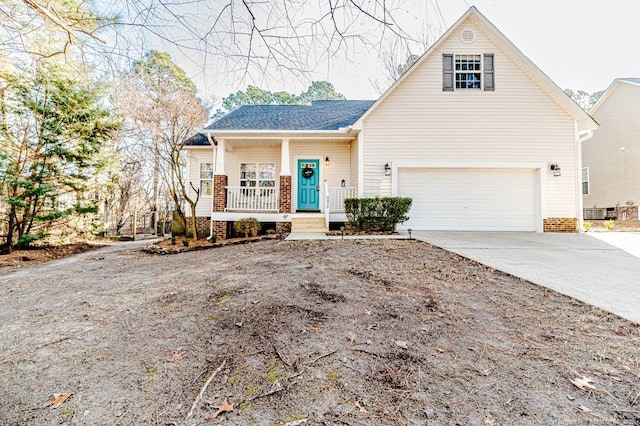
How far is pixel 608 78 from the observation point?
1786cm

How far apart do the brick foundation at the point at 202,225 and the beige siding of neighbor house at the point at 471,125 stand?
245 inches

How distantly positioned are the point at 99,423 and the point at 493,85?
11.6m

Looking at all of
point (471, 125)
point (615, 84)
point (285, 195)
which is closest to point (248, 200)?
point (285, 195)

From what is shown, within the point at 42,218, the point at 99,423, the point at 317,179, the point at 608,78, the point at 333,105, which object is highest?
the point at 608,78

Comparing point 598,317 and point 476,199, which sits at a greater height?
point 476,199

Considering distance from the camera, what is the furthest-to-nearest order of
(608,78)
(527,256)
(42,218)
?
(608,78)
(42,218)
(527,256)

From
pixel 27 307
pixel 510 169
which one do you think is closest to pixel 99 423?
pixel 27 307

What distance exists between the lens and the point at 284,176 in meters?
9.70

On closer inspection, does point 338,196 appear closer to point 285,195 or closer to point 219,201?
point 285,195

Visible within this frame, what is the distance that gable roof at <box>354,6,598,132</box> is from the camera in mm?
9008

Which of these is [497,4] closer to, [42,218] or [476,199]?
[476,199]

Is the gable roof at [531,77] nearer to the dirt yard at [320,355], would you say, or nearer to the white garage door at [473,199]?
the white garage door at [473,199]

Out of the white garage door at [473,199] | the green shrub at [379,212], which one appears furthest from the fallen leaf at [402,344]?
the white garage door at [473,199]

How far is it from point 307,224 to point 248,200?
2.30m
